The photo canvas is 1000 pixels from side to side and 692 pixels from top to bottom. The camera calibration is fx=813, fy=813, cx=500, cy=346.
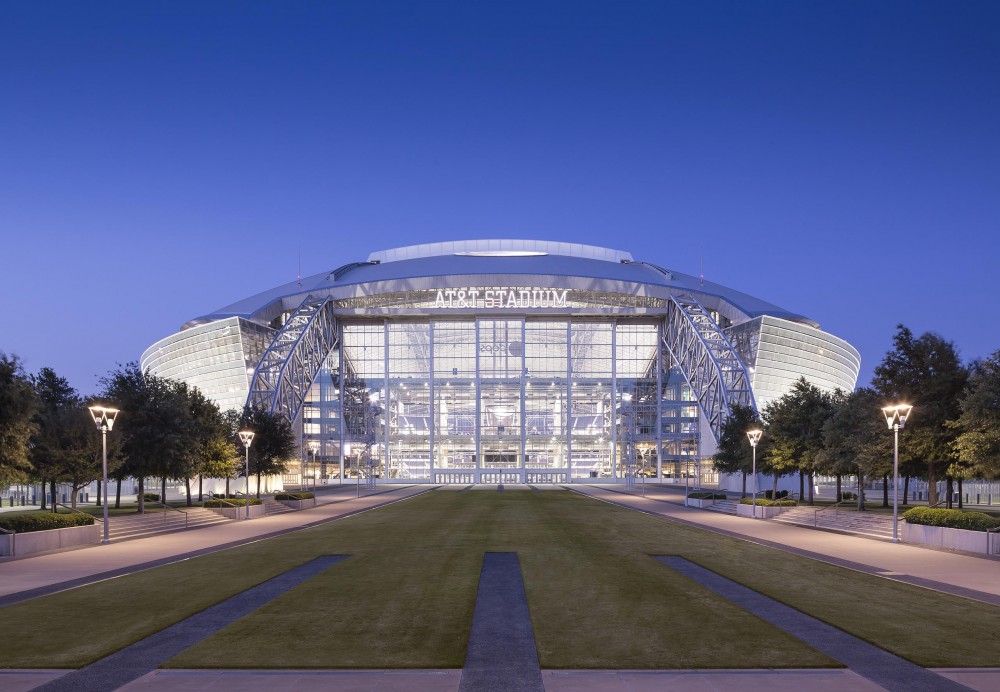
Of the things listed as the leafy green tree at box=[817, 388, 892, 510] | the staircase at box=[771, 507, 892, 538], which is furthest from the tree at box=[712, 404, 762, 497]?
the staircase at box=[771, 507, 892, 538]

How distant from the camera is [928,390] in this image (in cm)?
4406

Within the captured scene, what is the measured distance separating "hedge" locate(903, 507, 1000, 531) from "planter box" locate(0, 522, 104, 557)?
3474cm

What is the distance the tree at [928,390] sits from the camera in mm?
42812

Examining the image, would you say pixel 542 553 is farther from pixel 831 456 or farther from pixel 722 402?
pixel 722 402

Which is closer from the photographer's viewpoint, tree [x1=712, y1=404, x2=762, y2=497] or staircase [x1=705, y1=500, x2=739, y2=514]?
staircase [x1=705, y1=500, x2=739, y2=514]

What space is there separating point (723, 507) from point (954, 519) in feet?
95.4

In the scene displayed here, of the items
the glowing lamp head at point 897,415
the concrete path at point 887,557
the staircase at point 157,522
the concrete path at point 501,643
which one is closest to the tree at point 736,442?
the concrete path at point 887,557

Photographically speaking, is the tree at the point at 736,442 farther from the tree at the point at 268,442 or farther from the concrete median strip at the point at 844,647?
the concrete median strip at the point at 844,647

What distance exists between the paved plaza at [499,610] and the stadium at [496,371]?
252ft

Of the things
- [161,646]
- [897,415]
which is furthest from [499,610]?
[897,415]

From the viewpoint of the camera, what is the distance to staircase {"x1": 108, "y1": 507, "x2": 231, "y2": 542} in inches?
1497

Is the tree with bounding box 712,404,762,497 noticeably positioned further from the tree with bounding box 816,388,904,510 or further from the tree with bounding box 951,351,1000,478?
the tree with bounding box 951,351,1000,478

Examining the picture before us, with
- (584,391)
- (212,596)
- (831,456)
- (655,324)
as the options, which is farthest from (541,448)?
(212,596)

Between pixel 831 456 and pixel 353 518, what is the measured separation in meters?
30.5
